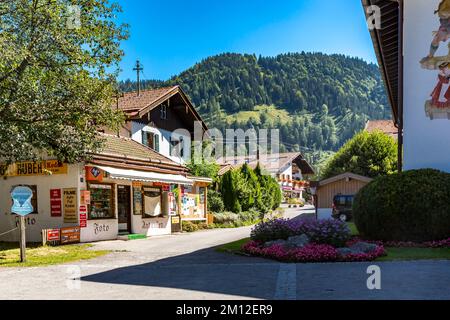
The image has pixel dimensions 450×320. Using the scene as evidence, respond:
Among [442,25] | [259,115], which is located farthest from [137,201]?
[259,115]

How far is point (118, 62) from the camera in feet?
49.2

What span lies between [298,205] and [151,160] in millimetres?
44632

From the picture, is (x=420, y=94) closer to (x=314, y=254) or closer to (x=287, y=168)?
(x=314, y=254)

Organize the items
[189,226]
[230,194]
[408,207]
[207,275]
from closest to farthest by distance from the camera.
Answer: [207,275]
[408,207]
[189,226]
[230,194]

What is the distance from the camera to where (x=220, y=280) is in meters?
8.79

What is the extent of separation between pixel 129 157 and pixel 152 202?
Answer: 258cm

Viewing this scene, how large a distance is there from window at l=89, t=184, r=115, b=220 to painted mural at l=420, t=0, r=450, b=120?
1200cm

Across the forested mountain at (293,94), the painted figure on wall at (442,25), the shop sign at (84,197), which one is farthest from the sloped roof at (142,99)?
the forested mountain at (293,94)

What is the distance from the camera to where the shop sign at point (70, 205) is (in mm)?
17906

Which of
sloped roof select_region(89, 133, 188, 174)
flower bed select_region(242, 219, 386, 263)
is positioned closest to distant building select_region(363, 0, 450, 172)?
flower bed select_region(242, 219, 386, 263)

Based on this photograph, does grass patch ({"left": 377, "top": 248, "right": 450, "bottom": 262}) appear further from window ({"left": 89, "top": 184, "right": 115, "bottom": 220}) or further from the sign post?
window ({"left": 89, "top": 184, "right": 115, "bottom": 220})

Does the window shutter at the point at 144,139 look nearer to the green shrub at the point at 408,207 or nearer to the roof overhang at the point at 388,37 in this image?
the roof overhang at the point at 388,37

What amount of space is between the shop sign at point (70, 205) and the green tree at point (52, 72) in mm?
2682

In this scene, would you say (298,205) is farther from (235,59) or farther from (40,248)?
(235,59)
